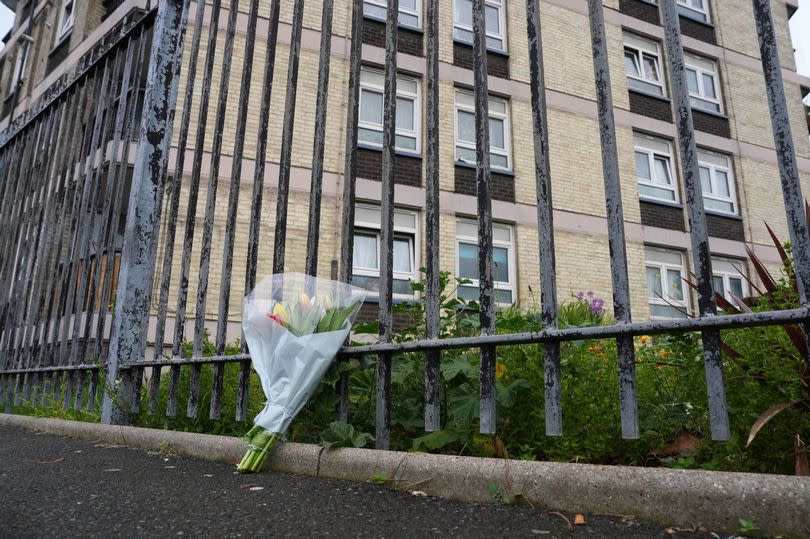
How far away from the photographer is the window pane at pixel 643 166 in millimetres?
14792

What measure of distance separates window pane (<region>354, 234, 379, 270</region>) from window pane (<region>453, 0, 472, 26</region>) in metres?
5.99

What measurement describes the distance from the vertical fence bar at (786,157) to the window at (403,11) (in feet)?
40.4

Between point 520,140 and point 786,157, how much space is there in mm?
12321

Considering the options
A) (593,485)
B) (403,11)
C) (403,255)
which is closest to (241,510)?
(593,485)

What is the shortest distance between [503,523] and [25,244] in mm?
5590

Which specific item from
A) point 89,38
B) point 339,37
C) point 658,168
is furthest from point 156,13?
point 658,168

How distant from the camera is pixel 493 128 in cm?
1352

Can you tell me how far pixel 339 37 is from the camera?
1245 centimetres

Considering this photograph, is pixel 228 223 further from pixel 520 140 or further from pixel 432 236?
pixel 520 140

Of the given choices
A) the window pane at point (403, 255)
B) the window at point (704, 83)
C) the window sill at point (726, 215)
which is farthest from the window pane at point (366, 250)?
the window at point (704, 83)

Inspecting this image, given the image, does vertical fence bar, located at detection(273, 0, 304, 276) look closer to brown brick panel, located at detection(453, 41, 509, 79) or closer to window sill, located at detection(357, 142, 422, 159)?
window sill, located at detection(357, 142, 422, 159)

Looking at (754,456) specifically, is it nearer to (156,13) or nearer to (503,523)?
(503,523)

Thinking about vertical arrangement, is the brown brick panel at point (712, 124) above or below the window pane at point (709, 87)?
below

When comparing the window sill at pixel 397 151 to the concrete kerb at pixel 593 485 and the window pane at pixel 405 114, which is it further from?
the concrete kerb at pixel 593 485
